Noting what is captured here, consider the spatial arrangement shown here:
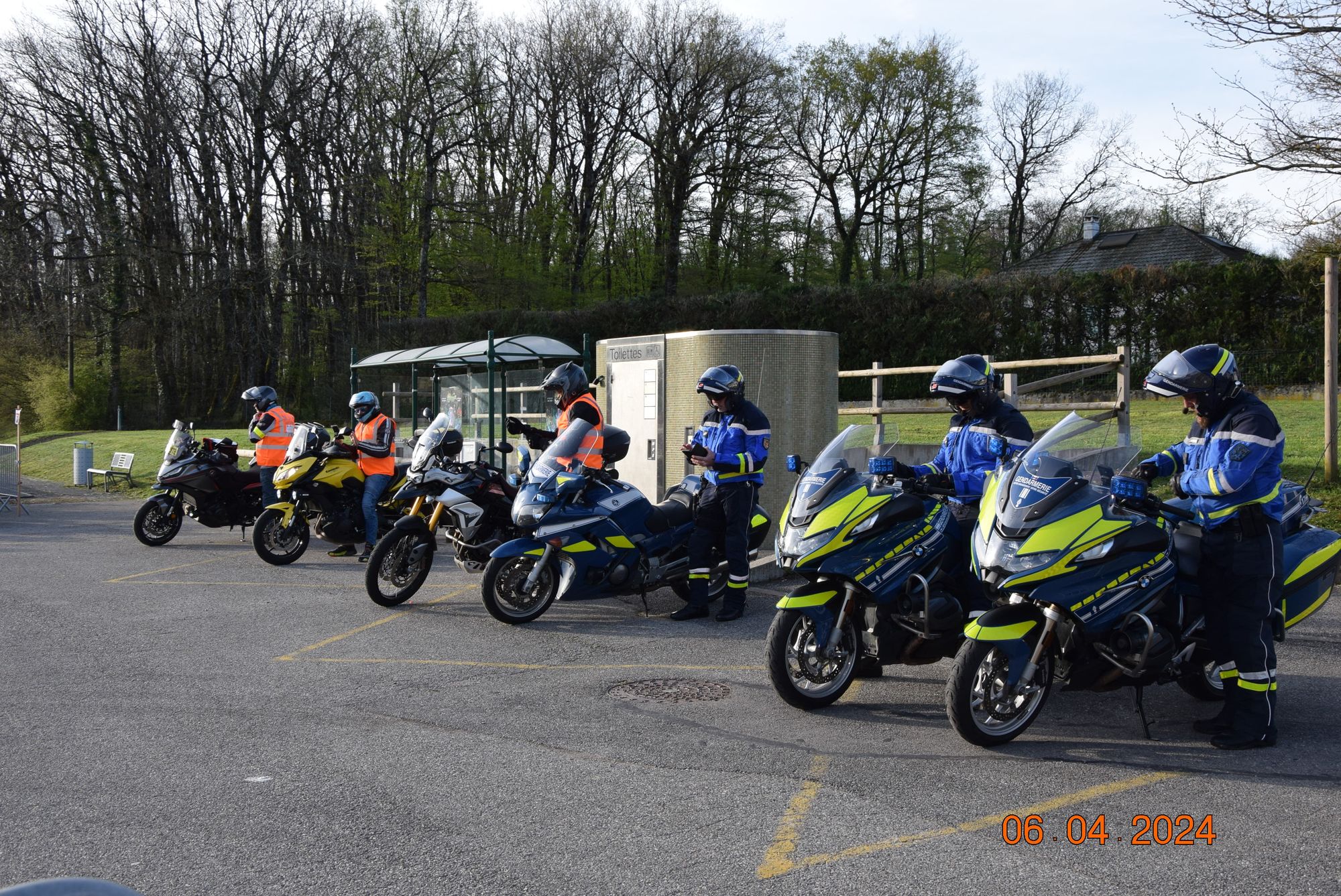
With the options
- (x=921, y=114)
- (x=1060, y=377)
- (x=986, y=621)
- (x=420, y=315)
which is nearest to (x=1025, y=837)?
(x=986, y=621)

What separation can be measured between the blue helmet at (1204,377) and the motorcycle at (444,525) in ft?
16.5

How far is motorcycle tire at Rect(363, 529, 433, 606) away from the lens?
28.0 ft

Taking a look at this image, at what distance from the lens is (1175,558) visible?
5.25 metres

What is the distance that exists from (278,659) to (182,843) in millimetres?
3077

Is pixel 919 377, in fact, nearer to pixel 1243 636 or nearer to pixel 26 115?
pixel 1243 636

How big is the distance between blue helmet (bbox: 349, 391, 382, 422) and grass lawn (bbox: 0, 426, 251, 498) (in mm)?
10578

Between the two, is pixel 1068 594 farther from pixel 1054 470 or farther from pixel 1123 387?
pixel 1123 387

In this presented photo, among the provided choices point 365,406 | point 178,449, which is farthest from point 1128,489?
point 178,449

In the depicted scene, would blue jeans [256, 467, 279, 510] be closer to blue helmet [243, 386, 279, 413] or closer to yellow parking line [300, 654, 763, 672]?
blue helmet [243, 386, 279, 413]

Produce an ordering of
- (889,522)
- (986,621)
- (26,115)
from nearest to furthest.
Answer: (986,621) < (889,522) < (26,115)

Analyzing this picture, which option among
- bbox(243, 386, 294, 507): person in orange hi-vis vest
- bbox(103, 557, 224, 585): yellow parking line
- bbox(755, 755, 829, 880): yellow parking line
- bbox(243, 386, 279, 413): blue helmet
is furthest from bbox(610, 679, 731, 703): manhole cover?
bbox(243, 386, 279, 413): blue helmet

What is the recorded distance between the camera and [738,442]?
797 cm

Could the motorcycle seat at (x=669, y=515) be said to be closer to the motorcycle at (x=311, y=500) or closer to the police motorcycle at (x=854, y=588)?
the police motorcycle at (x=854, y=588)
